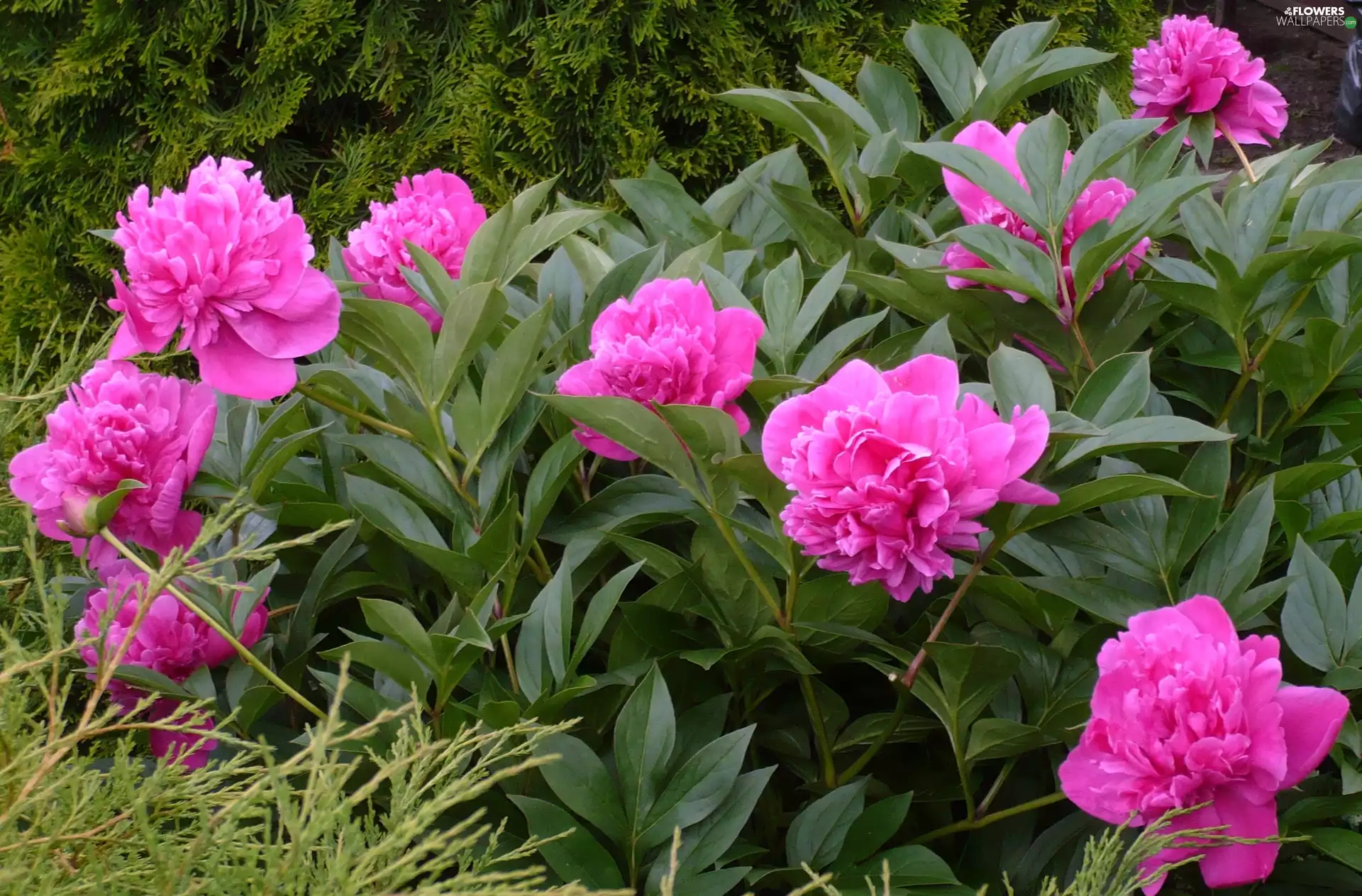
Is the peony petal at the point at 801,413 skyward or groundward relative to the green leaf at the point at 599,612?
skyward

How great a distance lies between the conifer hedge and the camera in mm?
2381

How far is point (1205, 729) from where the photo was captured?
0.74 m

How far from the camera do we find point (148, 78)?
2.51 metres

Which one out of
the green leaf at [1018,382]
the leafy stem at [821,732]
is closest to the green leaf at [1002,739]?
the leafy stem at [821,732]

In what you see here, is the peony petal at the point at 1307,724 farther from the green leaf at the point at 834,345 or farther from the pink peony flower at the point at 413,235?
the pink peony flower at the point at 413,235

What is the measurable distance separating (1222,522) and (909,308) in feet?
1.05

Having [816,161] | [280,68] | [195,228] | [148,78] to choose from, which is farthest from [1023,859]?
[148,78]

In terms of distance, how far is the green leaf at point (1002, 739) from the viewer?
0.84 m

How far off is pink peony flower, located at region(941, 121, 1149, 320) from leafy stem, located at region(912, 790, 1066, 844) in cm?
42

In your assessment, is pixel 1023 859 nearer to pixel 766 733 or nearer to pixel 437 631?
pixel 766 733

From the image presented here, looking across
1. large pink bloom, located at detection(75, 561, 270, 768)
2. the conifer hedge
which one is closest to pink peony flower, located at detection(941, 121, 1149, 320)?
large pink bloom, located at detection(75, 561, 270, 768)

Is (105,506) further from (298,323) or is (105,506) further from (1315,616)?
(1315,616)

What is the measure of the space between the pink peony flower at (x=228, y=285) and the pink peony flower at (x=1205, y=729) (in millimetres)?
619

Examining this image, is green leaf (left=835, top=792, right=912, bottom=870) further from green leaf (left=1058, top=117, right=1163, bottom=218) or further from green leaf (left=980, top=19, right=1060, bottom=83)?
green leaf (left=980, top=19, right=1060, bottom=83)
